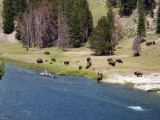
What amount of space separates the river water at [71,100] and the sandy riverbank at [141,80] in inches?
116

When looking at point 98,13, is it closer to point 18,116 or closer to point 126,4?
point 126,4

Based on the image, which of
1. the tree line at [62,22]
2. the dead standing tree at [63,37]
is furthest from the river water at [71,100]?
the tree line at [62,22]

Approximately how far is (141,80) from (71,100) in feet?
61.3

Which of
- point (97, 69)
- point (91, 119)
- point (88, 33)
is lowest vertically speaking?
point (91, 119)

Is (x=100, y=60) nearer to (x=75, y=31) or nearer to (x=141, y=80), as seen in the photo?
(x=141, y=80)

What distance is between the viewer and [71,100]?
43906 mm

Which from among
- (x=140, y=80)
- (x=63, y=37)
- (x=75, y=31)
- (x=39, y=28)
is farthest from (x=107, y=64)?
(x=39, y=28)

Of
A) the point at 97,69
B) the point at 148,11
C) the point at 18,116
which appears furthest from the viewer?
the point at 148,11

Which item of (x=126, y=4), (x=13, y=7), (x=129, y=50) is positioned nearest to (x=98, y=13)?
(x=126, y=4)

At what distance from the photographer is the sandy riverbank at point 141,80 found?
52556 mm

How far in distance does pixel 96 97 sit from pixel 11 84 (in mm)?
17834

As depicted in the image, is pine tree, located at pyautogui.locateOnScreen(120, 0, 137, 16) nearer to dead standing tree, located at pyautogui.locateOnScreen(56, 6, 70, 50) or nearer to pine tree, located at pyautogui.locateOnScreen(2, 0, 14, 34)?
dead standing tree, located at pyautogui.locateOnScreen(56, 6, 70, 50)

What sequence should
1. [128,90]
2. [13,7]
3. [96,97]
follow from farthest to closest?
[13,7] → [128,90] → [96,97]

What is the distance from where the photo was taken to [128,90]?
50438mm
